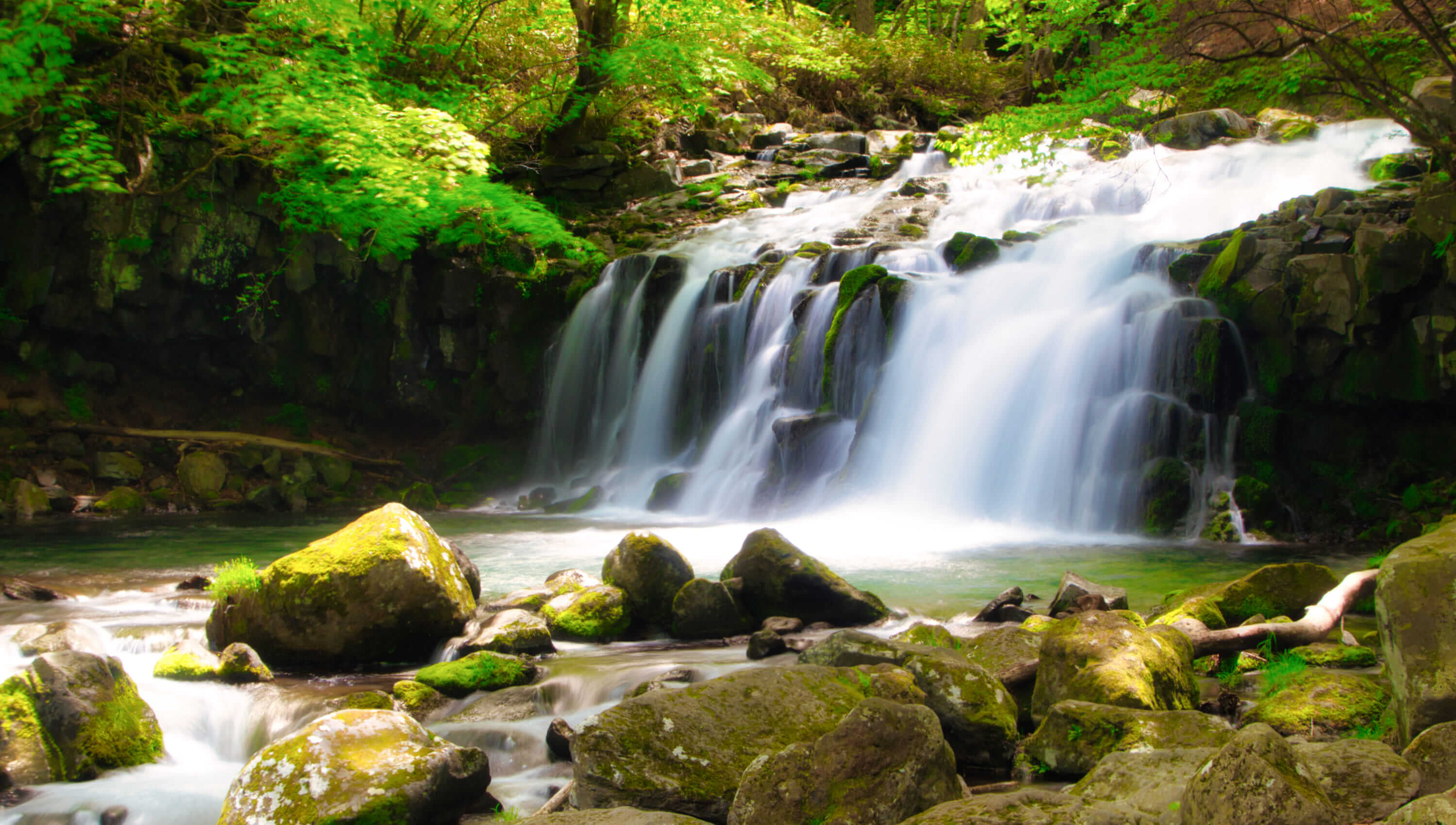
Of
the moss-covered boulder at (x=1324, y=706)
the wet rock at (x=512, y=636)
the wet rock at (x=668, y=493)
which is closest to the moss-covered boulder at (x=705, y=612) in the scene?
the wet rock at (x=512, y=636)

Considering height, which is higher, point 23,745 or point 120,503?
point 120,503

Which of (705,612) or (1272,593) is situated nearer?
(1272,593)

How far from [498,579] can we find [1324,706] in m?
6.83

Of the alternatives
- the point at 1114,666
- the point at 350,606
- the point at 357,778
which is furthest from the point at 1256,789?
the point at 350,606

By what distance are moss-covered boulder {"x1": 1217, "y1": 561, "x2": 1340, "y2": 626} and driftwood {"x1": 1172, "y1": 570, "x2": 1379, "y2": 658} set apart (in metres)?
0.23

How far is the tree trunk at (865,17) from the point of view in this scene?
27.0m

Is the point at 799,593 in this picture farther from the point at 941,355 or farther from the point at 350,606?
the point at 941,355

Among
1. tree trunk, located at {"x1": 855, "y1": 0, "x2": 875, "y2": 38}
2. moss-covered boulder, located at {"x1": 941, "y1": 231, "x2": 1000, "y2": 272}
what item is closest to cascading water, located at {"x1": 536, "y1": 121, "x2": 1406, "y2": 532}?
moss-covered boulder, located at {"x1": 941, "y1": 231, "x2": 1000, "y2": 272}

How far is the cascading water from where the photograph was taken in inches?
444

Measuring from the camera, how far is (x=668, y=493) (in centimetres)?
1392

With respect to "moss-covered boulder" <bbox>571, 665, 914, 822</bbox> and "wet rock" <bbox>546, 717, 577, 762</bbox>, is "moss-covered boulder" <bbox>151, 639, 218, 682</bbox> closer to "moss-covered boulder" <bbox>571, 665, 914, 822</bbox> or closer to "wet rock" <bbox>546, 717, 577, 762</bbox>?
"wet rock" <bbox>546, 717, 577, 762</bbox>

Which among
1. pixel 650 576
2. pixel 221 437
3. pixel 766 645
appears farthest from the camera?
pixel 221 437

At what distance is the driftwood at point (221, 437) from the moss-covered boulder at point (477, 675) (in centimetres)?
1177

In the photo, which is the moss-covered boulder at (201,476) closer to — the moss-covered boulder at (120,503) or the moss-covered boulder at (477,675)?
the moss-covered boulder at (120,503)
